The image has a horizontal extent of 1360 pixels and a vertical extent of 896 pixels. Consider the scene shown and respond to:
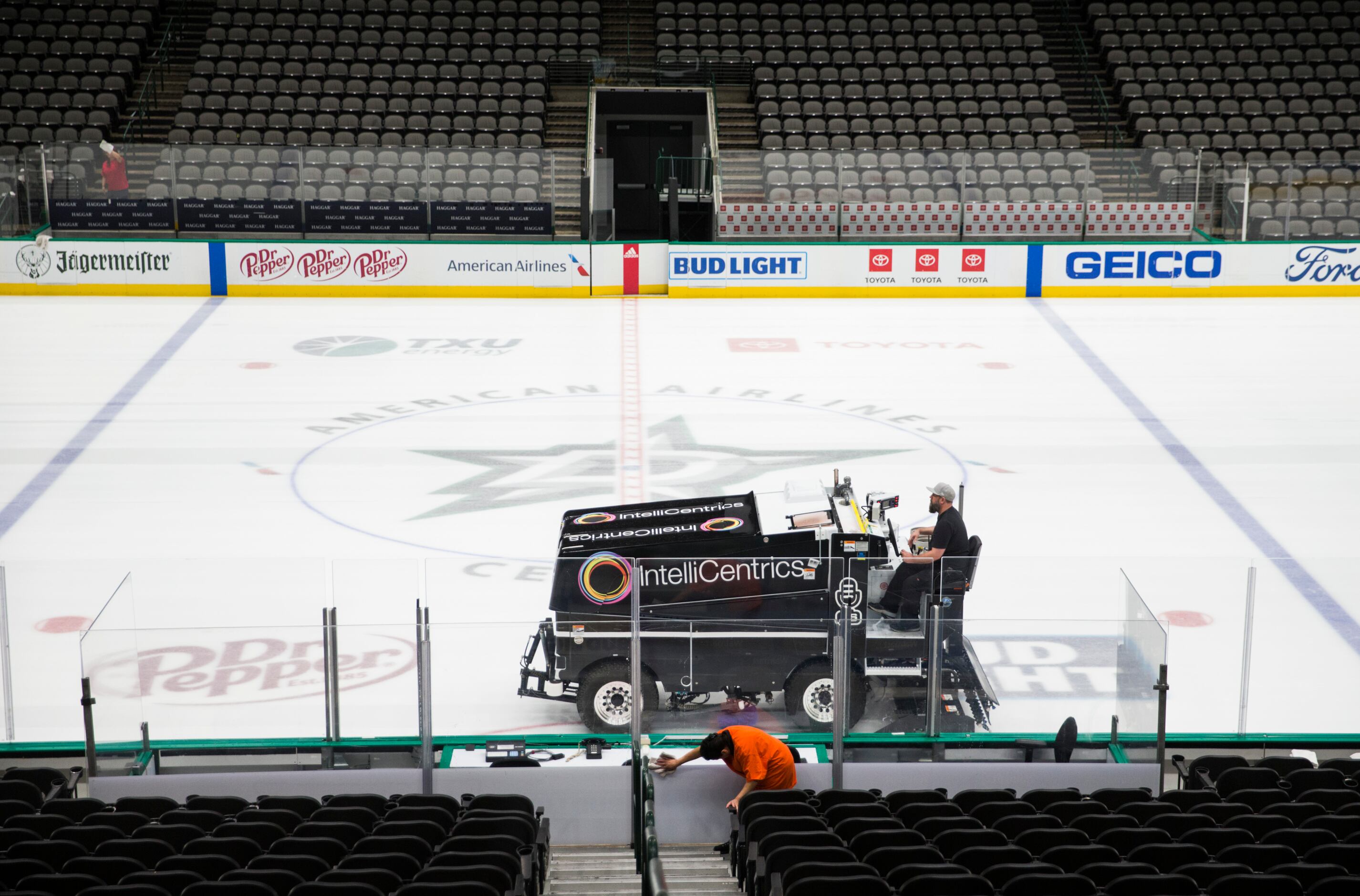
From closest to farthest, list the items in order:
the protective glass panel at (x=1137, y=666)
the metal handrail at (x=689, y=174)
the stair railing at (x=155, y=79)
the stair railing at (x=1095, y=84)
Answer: the protective glass panel at (x=1137, y=666), the metal handrail at (x=689, y=174), the stair railing at (x=155, y=79), the stair railing at (x=1095, y=84)

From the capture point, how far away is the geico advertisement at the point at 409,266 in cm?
2162

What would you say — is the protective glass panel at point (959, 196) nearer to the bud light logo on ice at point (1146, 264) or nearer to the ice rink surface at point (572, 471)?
the bud light logo on ice at point (1146, 264)

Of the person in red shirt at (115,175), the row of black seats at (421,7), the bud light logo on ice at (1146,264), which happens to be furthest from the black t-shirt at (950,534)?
the row of black seats at (421,7)

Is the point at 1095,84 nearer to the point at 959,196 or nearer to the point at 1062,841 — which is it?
the point at 959,196

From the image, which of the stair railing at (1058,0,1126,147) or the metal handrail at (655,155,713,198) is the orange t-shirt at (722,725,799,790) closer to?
the metal handrail at (655,155,713,198)

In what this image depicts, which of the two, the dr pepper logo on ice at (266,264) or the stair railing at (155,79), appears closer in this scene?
the dr pepper logo on ice at (266,264)

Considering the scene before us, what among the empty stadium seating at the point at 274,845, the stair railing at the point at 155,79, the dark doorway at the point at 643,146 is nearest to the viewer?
the empty stadium seating at the point at 274,845

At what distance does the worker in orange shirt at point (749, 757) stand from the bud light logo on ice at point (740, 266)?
15396mm

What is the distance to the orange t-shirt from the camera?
693cm

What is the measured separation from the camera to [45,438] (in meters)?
14.0

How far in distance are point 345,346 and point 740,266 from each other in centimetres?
650

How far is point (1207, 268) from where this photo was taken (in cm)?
2203

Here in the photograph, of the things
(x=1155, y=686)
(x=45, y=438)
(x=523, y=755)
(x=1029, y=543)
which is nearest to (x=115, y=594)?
(x=523, y=755)

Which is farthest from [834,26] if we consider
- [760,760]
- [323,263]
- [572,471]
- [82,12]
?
[760,760]
